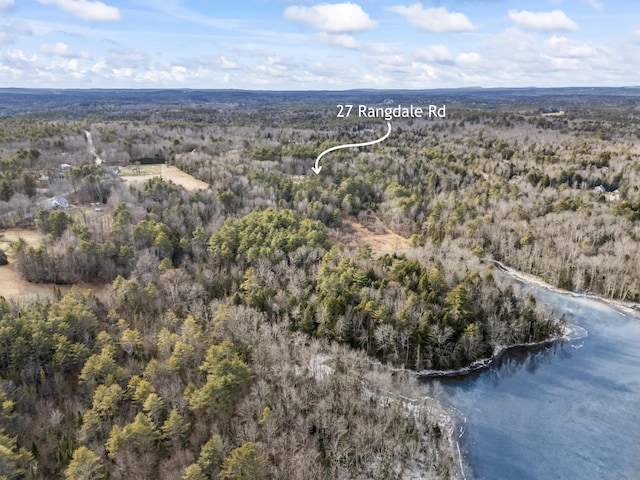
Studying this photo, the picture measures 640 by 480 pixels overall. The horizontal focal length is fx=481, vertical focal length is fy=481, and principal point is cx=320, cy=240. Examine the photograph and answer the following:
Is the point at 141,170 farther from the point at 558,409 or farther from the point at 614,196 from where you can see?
the point at 614,196

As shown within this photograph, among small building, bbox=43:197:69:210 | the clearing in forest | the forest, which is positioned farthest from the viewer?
small building, bbox=43:197:69:210

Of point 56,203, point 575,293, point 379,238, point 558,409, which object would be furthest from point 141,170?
point 558,409

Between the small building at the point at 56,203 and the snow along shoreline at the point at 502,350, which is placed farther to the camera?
the small building at the point at 56,203

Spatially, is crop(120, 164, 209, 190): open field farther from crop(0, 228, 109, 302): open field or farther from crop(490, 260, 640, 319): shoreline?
crop(490, 260, 640, 319): shoreline

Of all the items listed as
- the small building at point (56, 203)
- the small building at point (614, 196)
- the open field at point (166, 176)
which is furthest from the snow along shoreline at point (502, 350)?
the small building at point (56, 203)

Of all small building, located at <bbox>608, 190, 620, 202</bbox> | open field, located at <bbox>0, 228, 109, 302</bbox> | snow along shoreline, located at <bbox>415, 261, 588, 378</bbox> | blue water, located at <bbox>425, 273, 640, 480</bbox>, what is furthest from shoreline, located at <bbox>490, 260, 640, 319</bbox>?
open field, located at <bbox>0, 228, 109, 302</bbox>

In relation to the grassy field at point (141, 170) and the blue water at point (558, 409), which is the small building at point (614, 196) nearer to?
the blue water at point (558, 409)
